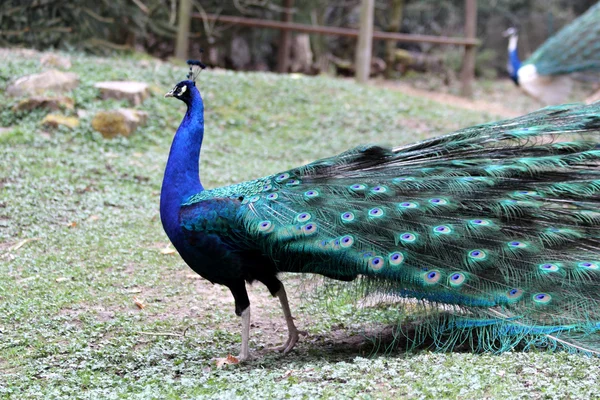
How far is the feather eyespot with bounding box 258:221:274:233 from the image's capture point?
171 inches

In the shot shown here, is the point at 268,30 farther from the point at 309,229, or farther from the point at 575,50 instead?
the point at 309,229

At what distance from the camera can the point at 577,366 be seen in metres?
3.99

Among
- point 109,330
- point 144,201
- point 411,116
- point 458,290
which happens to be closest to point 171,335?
point 109,330

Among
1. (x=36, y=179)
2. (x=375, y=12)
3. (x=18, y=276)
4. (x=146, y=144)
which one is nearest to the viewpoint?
(x=18, y=276)

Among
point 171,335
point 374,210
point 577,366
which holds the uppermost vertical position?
point 374,210

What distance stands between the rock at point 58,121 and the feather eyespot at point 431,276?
265 inches

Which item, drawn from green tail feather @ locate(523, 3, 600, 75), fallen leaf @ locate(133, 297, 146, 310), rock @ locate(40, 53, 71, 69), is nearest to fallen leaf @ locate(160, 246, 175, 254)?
fallen leaf @ locate(133, 297, 146, 310)

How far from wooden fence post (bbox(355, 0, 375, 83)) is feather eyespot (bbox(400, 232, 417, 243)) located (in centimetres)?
1024

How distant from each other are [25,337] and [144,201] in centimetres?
342

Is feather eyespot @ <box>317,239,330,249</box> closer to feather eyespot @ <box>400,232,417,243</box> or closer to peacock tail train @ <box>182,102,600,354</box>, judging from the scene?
peacock tail train @ <box>182,102,600,354</box>

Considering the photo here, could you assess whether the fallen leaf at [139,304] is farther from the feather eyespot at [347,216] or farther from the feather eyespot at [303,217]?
the feather eyespot at [347,216]

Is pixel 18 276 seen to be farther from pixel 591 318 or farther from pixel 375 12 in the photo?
pixel 375 12

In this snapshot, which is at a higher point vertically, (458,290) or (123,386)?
(458,290)

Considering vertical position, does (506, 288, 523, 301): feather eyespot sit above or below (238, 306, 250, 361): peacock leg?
above
